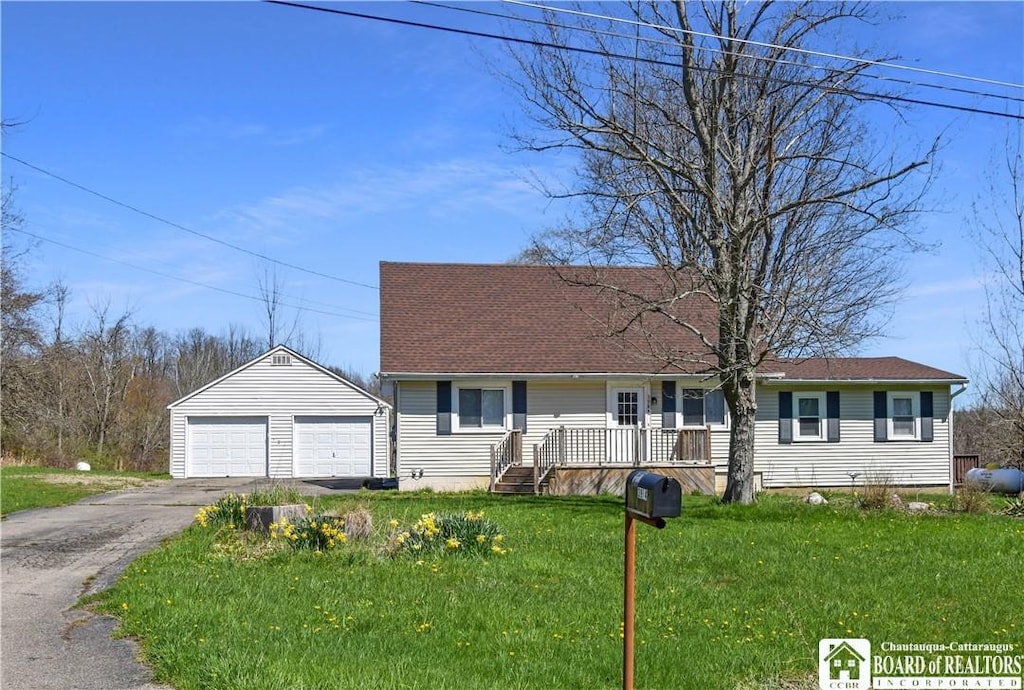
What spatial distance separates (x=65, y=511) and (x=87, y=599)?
10.2m

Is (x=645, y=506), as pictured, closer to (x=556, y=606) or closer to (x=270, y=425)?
(x=556, y=606)

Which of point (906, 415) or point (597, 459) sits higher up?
point (906, 415)

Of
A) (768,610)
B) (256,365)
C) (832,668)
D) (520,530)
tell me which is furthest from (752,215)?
(256,365)

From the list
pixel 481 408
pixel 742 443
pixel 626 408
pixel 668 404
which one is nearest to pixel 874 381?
pixel 668 404

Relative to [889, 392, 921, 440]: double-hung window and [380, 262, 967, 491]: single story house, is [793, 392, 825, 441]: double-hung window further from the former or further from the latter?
[889, 392, 921, 440]: double-hung window

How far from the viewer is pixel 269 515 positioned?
1353 centimetres

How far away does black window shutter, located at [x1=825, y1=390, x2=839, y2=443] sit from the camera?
27.7 meters

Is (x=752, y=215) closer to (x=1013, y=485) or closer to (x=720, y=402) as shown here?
(x=720, y=402)

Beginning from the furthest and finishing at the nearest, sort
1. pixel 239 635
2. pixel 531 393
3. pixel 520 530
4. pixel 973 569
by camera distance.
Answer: pixel 531 393, pixel 520 530, pixel 973 569, pixel 239 635

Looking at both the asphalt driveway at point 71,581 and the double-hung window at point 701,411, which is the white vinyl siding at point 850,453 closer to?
the double-hung window at point 701,411

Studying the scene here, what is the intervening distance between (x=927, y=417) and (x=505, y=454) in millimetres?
12361

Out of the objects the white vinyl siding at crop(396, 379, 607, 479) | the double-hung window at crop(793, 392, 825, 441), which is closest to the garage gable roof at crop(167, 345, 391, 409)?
the white vinyl siding at crop(396, 379, 607, 479)

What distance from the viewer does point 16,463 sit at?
111 feet

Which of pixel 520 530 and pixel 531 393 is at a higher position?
pixel 531 393
